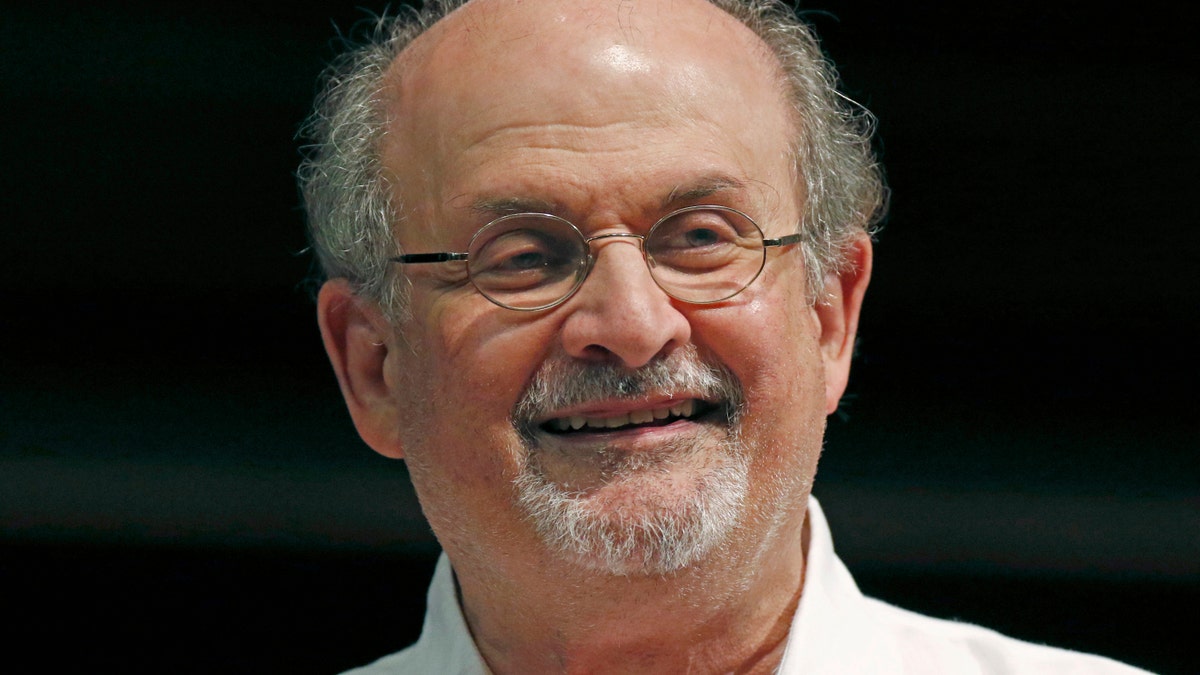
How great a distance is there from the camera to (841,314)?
2.17m

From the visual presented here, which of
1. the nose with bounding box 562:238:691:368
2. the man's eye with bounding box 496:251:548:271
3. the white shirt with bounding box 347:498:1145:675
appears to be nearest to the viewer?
the nose with bounding box 562:238:691:368

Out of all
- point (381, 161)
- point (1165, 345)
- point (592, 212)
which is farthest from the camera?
point (1165, 345)

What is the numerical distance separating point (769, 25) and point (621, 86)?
0.46m

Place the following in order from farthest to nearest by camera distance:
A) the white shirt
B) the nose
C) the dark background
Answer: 1. the dark background
2. the white shirt
3. the nose

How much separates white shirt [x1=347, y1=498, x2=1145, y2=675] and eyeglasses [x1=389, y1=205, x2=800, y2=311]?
572 millimetres

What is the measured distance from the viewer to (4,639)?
9.09 feet

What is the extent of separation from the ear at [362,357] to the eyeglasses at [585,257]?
1.01 feet

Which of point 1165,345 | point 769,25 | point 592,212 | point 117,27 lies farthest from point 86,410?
point 1165,345

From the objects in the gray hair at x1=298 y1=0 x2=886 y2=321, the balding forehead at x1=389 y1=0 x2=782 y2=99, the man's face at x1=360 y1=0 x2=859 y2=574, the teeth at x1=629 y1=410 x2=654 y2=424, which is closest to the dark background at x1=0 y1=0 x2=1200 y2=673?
the gray hair at x1=298 y1=0 x2=886 y2=321

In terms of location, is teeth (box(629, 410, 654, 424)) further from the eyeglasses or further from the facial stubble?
the eyeglasses

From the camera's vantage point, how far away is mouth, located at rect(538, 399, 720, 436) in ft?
6.04

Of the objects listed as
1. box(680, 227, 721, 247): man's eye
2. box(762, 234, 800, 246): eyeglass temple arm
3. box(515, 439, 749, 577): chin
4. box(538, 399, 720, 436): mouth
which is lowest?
box(515, 439, 749, 577): chin

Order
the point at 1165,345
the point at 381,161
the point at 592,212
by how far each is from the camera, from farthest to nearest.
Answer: the point at 1165,345, the point at 381,161, the point at 592,212

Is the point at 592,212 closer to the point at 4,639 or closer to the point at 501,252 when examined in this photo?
the point at 501,252
